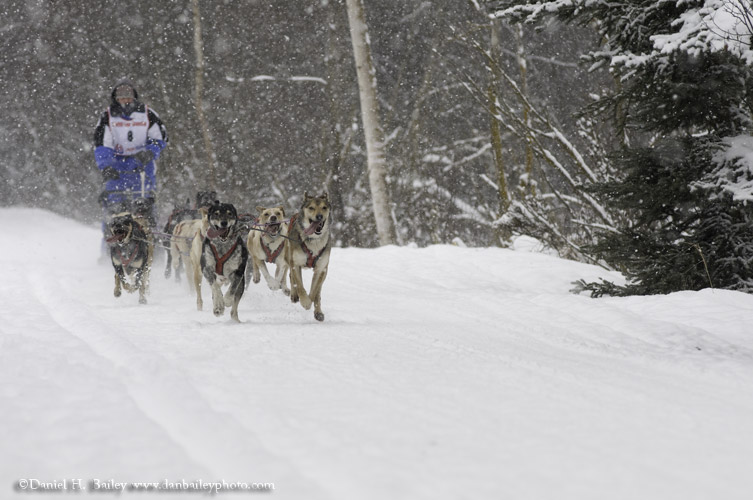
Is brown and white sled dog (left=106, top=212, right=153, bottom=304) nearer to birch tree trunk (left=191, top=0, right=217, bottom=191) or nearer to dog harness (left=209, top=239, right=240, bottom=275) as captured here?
dog harness (left=209, top=239, right=240, bottom=275)

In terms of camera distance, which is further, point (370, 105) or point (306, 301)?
point (370, 105)

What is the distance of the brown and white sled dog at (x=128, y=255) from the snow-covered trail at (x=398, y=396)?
28.4 inches

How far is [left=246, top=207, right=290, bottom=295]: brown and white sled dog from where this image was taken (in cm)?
738

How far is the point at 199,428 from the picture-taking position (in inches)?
115

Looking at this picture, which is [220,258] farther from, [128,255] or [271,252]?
[128,255]

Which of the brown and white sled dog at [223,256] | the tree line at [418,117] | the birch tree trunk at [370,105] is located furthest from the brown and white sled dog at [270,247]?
the birch tree trunk at [370,105]

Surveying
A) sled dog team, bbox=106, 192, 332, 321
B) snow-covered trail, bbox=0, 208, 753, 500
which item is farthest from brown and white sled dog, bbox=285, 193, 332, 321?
snow-covered trail, bbox=0, 208, 753, 500

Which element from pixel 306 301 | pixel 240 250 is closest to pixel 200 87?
pixel 240 250

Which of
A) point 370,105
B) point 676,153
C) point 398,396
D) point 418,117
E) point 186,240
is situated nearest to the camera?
point 398,396

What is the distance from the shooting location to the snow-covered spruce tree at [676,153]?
5691 millimetres

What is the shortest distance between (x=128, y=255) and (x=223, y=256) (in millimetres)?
1993

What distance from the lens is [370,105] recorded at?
43.9 feet

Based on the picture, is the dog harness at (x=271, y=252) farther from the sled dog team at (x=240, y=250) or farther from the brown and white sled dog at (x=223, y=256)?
the brown and white sled dog at (x=223, y=256)

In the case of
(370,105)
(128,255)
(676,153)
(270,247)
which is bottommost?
(128,255)
